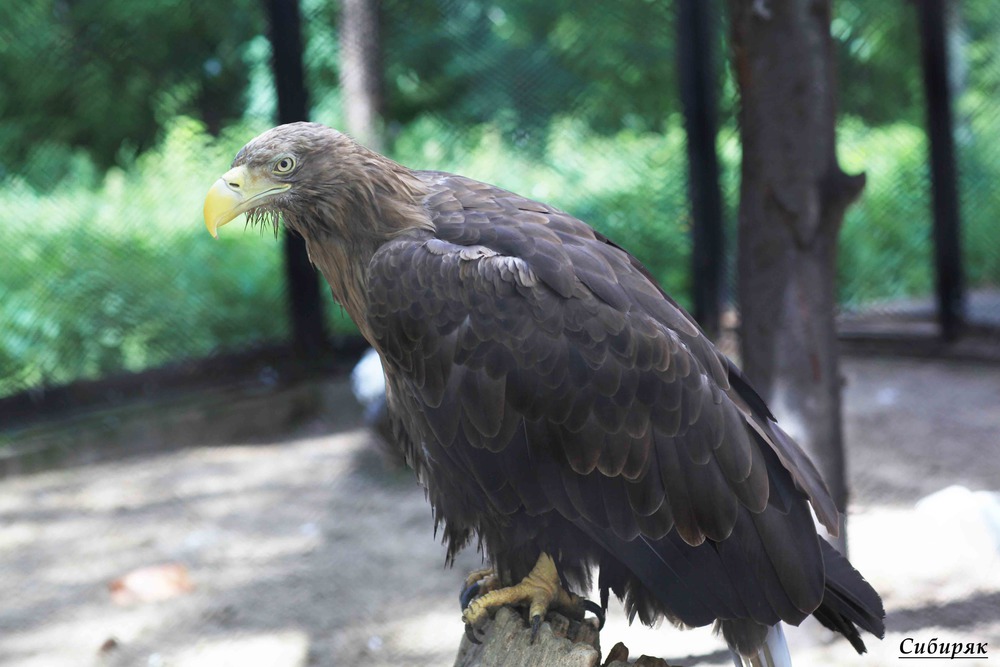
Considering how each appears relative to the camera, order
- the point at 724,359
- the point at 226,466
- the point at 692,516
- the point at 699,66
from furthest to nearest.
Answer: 1. the point at 699,66
2. the point at 226,466
3. the point at 724,359
4. the point at 692,516

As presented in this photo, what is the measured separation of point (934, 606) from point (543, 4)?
3.91 m

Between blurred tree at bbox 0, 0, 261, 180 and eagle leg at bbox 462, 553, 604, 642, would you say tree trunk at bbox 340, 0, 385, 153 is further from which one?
eagle leg at bbox 462, 553, 604, 642

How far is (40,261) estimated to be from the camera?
5.54 meters

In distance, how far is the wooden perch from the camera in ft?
7.28

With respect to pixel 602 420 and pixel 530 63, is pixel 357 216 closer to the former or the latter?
pixel 602 420

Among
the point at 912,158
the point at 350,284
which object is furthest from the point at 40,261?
the point at 912,158

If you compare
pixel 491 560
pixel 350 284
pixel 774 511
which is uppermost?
pixel 350 284

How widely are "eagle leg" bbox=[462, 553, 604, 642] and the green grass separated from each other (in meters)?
3.68

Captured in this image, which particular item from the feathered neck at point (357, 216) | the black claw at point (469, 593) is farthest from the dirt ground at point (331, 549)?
the feathered neck at point (357, 216)

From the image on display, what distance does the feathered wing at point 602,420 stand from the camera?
7.34 ft

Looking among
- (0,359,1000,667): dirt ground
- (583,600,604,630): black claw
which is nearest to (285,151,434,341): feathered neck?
(583,600,604,630): black claw

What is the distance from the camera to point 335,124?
595 centimetres

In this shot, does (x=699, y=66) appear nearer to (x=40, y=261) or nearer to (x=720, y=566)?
(x=40, y=261)

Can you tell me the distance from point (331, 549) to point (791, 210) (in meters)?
2.43
